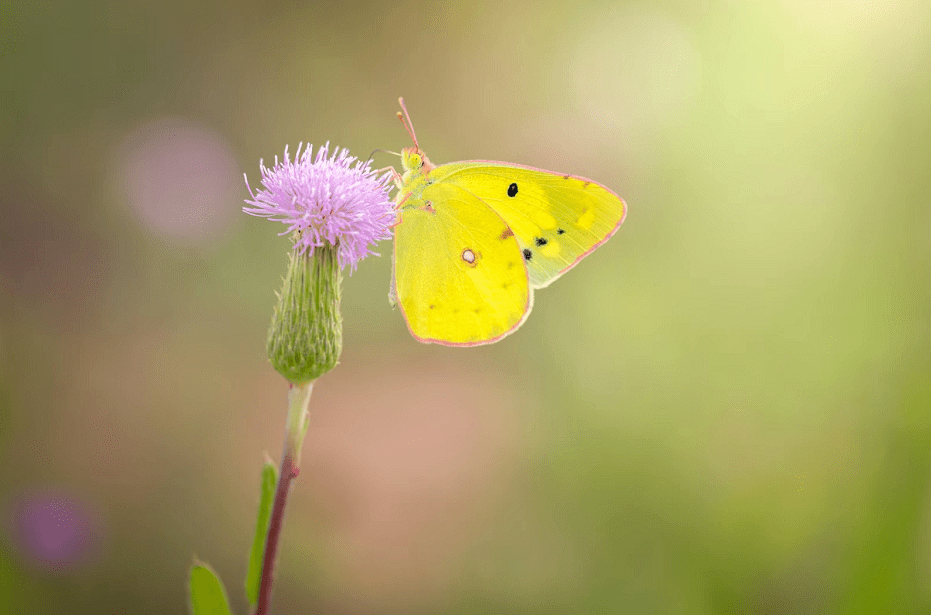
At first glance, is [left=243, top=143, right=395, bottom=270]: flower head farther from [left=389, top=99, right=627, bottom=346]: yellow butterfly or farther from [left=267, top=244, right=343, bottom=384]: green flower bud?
[left=389, top=99, right=627, bottom=346]: yellow butterfly

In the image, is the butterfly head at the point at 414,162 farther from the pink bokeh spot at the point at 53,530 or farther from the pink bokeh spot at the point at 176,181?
the pink bokeh spot at the point at 176,181

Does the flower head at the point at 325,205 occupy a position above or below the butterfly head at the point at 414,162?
below

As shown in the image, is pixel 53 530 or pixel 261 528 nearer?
pixel 261 528

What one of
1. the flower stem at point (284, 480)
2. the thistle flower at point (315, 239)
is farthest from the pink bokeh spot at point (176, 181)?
the flower stem at point (284, 480)

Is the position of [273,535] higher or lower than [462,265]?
lower

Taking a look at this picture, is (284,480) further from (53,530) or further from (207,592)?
(53,530)

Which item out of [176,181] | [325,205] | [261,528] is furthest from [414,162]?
[176,181]

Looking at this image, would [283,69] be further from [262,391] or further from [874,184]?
[874,184]
